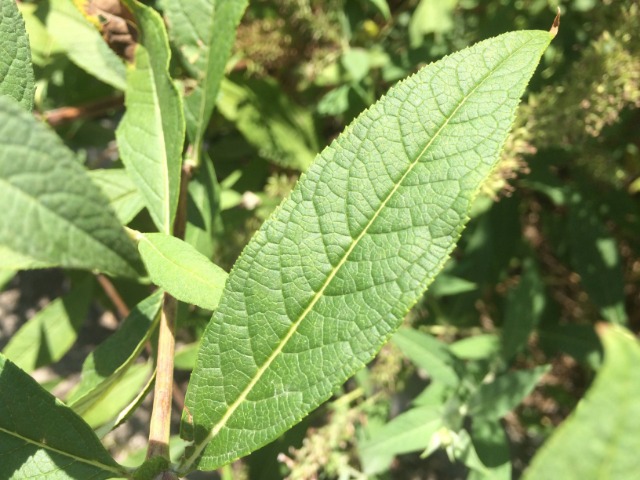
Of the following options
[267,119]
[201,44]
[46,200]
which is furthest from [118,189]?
[46,200]

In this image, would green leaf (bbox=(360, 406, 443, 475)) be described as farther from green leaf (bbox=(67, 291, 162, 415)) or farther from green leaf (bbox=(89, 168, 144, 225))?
green leaf (bbox=(89, 168, 144, 225))

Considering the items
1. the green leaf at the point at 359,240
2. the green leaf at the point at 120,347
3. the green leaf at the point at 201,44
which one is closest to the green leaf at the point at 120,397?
the green leaf at the point at 120,347

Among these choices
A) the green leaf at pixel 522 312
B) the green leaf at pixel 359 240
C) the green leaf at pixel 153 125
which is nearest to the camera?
the green leaf at pixel 359 240

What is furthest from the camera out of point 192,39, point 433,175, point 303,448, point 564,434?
point 303,448

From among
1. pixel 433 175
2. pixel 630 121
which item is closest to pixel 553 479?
pixel 433 175

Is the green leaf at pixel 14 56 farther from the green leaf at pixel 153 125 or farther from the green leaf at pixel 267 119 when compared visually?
the green leaf at pixel 267 119

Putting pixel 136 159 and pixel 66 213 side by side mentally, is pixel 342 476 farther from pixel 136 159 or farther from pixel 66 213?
pixel 66 213

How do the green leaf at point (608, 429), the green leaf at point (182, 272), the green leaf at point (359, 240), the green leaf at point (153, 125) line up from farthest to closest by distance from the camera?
the green leaf at point (153, 125)
the green leaf at point (182, 272)
the green leaf at point (359, 240)
the green leaf at point (608, 429)
